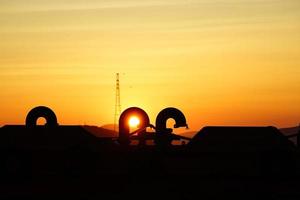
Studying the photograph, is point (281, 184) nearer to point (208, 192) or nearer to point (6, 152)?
point (208, 192)

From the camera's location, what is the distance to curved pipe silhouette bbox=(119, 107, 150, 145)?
5325cm

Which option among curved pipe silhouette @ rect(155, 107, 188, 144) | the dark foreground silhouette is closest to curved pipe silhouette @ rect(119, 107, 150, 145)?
the dark foreground silhouette

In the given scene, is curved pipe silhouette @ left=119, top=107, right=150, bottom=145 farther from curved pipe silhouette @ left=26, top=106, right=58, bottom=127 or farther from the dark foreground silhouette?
curved pipe silhouette @ left=26, top=106, right=58, bottom=127

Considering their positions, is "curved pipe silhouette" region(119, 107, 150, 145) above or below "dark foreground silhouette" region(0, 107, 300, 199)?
above

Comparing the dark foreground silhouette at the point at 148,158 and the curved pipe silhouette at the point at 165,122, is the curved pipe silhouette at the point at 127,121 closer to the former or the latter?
the dark foreground silhouette at the point at 148,158

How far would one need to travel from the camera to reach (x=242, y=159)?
4956 cm

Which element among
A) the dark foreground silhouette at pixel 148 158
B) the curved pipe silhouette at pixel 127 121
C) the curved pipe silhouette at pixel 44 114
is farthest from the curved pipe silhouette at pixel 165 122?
the curved pipe silhouette at pixel 44 114

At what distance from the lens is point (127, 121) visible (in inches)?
2132

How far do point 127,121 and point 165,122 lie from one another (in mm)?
3768

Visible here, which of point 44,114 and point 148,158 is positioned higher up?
point 44,114

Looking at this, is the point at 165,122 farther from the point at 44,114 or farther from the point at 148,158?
the point at 44,114

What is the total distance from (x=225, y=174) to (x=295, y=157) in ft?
18.6

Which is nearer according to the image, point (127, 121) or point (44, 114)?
point (127, 121)

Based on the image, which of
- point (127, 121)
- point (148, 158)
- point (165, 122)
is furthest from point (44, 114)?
point (148, 158)
